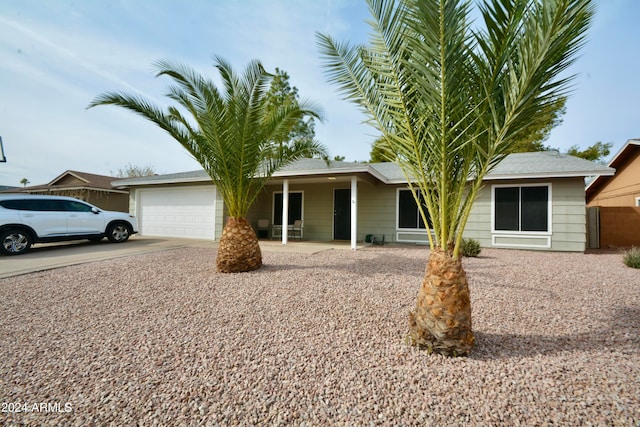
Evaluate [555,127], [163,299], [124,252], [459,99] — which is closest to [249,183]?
[163,299]

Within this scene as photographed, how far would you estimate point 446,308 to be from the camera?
2.41m

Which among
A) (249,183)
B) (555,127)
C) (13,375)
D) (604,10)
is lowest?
(13,375)

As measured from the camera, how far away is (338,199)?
38.0 ft

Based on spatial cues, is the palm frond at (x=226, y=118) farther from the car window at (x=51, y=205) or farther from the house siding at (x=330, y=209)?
the car window at (x=51, y=205)

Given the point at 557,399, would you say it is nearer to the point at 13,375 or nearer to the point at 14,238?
the point at 13,375

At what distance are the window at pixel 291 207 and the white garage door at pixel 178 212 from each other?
104 inches

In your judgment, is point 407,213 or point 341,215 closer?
point 407,213

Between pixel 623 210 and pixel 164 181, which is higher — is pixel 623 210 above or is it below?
below

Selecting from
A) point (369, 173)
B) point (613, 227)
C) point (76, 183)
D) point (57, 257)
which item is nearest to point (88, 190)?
point (76, 183)

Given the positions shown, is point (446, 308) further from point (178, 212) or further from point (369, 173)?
point (178, 212)

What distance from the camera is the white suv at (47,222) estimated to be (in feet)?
24.1

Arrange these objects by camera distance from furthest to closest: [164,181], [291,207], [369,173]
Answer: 1. [291,207]
2. [164,181]
3. [369,173]

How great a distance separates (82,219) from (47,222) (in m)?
0.86

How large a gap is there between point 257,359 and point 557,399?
7.26 feet
